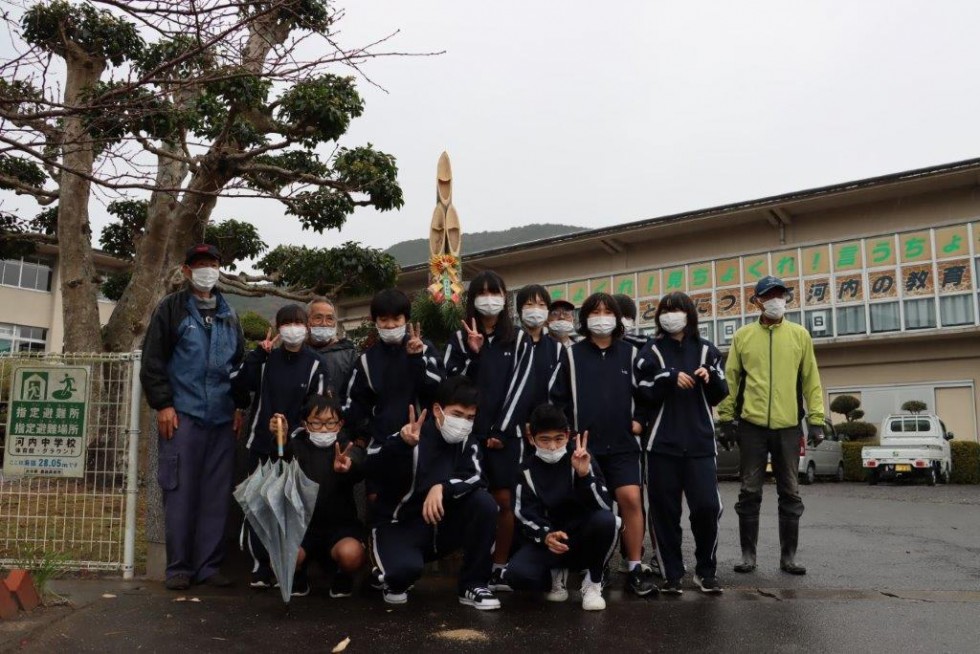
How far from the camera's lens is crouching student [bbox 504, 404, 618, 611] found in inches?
178

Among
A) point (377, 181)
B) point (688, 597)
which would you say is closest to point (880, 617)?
point (688, 597)

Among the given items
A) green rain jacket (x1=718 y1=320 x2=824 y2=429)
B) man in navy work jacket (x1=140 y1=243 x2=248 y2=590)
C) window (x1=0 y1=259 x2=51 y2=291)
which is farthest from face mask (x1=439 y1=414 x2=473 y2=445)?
window (x1=0 y1=259 x2=51 y2=291)

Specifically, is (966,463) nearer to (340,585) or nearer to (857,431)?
(857,431)

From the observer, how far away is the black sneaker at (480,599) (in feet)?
14.4

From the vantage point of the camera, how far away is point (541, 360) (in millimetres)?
5148

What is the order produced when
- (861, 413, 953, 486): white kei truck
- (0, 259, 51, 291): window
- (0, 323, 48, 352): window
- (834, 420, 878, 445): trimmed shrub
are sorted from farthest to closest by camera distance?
(0, 259, 51, 291): window, (0, 323, 48, 352): window, (834, 420, 878, 445): trimmed shrub, (861, 413, 953, 486): white kei truck

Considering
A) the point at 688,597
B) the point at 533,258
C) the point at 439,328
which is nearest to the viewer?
the point at 688,597

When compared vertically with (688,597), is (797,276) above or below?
above

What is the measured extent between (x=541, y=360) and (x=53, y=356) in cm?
334

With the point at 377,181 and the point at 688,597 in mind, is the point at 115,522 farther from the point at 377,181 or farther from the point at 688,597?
the point at 377,181

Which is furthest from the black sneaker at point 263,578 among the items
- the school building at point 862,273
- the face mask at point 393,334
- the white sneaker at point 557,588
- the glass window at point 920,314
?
the glass window at point 920,314

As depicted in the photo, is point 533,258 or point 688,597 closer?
point 688,597

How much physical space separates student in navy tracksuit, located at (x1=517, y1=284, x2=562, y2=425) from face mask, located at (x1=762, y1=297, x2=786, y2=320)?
5.52ft

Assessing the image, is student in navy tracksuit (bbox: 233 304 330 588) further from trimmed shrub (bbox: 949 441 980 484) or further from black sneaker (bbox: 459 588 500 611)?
trimmed shrub (bbox: 949 441 980 484)
